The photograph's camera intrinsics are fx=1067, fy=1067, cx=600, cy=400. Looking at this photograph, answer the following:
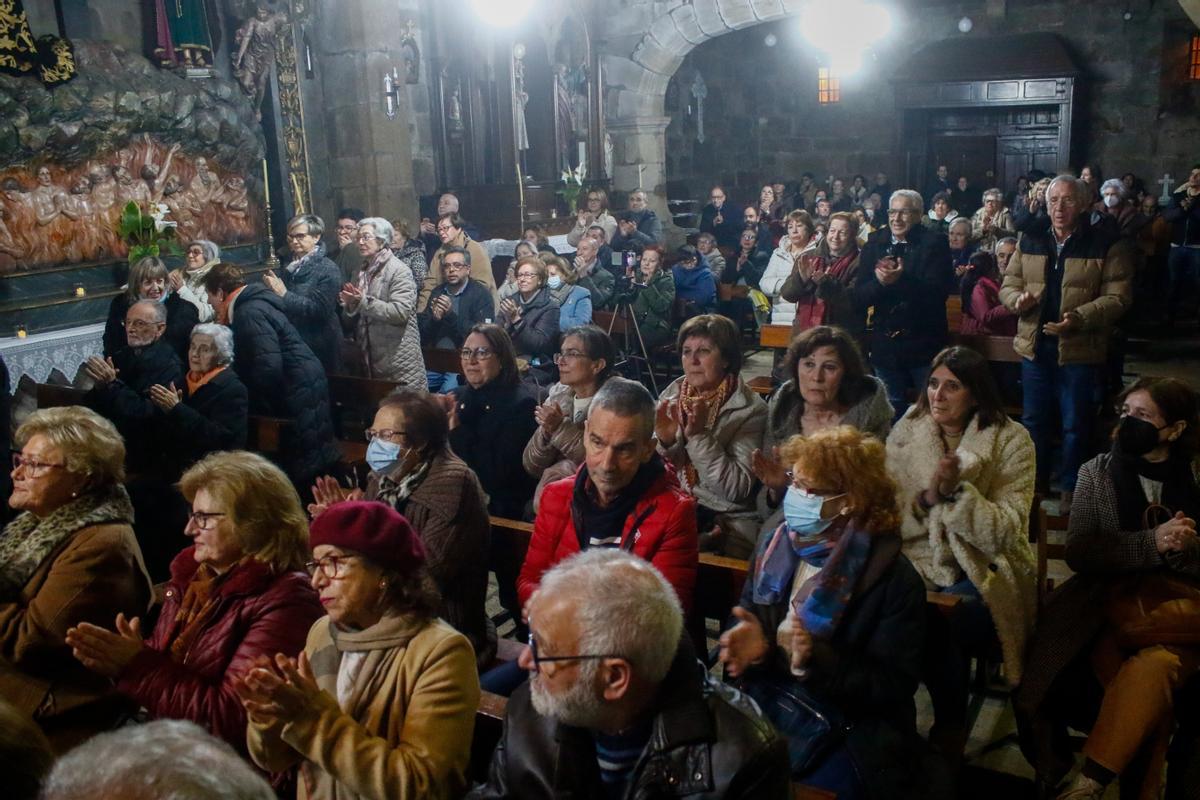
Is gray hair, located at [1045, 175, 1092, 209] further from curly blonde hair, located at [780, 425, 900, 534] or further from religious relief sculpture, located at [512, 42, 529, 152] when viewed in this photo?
religious relief sculpture, located at [512, 42, 529, 152]

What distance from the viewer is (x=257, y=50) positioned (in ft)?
32.9

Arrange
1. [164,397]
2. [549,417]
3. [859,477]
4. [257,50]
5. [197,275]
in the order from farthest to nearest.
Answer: [257,50] → [197,275] → [164,397] → [549,417] → [859,477]

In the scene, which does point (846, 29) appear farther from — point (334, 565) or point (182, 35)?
point (334, 565)

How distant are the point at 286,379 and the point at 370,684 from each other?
3202mm

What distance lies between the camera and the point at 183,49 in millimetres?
9305

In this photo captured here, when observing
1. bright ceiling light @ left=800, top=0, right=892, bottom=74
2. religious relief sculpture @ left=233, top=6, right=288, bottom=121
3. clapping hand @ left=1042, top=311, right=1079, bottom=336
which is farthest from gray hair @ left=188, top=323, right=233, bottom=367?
bright ceiling light @ left=800, top=0, right=892, bottom=74

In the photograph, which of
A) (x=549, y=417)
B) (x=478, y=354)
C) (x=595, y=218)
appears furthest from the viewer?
(x=595, y=218)

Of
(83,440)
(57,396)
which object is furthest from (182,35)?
(83,440)

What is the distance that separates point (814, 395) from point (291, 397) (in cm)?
258

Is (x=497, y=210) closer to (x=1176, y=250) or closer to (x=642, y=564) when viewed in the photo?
(x=1176, y=250)

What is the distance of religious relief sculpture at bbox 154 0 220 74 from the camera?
9.20m

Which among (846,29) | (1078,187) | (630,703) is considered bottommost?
(630,703)

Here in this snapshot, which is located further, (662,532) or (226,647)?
(662,532)

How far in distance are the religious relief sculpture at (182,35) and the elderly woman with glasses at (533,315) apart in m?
4.78
